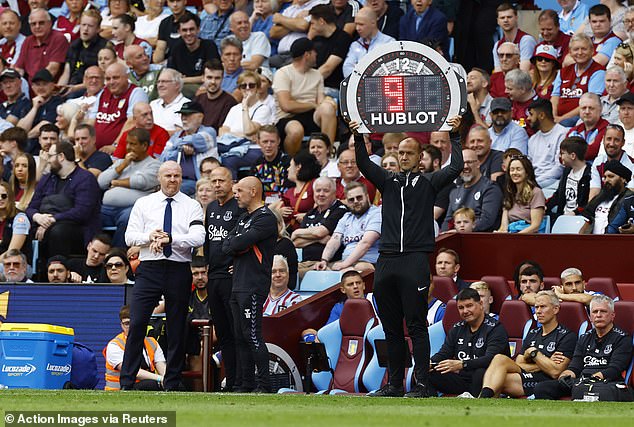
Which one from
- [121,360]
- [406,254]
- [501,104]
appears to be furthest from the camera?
[501,104]

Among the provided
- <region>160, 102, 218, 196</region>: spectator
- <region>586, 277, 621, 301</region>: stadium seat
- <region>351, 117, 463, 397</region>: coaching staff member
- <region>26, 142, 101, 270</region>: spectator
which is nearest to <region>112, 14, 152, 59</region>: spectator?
<region>160, 102, 218, 196</region>: spectator

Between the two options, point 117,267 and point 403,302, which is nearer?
point 403,302

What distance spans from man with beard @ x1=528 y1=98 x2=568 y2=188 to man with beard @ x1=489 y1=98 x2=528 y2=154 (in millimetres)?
130

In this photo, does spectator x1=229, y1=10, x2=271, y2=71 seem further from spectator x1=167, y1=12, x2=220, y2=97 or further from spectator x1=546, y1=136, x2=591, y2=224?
spectator x1=546, y1=136, x2=591, y2=224

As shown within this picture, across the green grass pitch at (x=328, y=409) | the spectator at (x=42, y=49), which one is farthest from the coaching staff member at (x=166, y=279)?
the spectator at (x=42, y=49)

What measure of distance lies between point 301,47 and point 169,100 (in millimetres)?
2127

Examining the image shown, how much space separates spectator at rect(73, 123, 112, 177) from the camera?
17641 mm

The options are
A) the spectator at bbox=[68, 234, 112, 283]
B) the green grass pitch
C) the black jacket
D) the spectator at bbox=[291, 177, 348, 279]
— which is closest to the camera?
the green grass pitch

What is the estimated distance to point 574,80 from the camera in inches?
661

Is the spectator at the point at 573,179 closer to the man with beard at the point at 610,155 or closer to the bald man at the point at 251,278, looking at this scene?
the man with beard at the point at 610,155

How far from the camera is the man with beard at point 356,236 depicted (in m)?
14.7

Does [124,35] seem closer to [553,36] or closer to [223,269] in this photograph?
[553,36]

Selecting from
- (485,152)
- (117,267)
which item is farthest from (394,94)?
(117,267)

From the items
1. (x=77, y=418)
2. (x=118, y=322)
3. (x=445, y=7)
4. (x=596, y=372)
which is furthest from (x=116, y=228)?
(x=77, y=418)
